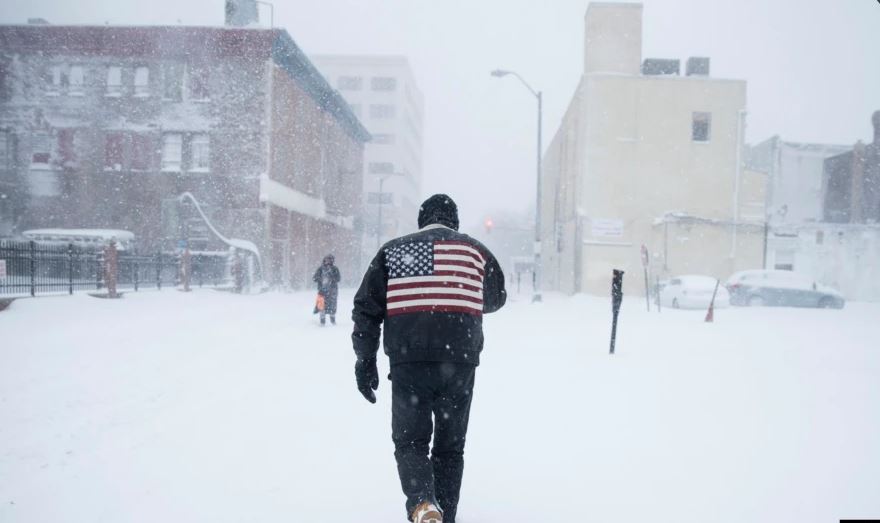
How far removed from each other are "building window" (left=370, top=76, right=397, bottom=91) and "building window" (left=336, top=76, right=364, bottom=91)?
1440mm

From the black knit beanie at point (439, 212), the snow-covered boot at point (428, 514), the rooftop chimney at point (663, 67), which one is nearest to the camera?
the snow-covered boot at point (428, 514)

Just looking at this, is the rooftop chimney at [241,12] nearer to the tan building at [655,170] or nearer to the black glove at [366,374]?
the tan building at [655,170]

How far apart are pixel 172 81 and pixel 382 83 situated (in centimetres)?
4591

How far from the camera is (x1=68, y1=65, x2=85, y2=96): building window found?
27.3 m

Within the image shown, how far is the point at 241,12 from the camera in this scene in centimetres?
2830

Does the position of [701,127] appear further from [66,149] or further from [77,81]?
[66,149]

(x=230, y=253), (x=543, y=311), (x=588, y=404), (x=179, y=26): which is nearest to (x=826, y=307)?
(x=543, y=311)

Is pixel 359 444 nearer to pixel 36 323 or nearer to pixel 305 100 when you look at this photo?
pixel 36 323

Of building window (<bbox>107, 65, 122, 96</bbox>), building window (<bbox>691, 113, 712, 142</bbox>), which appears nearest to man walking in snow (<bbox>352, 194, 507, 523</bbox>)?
building window (<bbox>107, 65, 122, 96</bbox>)

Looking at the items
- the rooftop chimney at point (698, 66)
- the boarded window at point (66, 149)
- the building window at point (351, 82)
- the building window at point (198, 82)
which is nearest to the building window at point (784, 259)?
the rooftop chimney at point (698, 66)

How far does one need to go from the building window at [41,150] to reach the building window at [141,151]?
405cm

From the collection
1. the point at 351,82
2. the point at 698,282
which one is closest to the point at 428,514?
the point at 698,282

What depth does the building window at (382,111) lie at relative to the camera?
2768 inches

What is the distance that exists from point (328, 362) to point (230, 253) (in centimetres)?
1702
